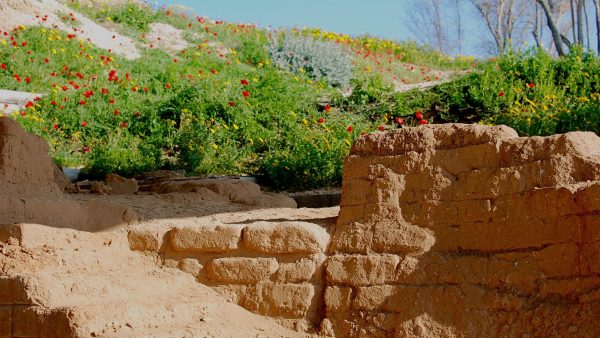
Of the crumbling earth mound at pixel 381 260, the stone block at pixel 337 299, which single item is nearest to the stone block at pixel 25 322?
the crumbling earth mound at pixel 381 260

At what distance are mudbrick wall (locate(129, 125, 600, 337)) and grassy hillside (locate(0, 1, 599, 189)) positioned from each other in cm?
384

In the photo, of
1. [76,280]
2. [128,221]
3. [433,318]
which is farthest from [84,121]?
[433,318]

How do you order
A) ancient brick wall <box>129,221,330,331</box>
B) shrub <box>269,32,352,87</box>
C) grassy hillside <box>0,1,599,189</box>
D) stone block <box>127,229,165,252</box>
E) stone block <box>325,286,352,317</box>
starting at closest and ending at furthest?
stone block <box>325,286,352,317</box> → ancient brick wall <box>129,221,330,331</box> → stone block <box>127,229,165,252</box> → grassy hillside <box>0,1,599,189</box> → shrub <box>269,32,352,87</box>

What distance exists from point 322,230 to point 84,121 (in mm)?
6313

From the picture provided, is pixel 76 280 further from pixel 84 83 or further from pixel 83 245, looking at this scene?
pixel 84 83

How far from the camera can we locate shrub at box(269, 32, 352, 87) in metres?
13.7

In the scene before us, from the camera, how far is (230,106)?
32.2 ft

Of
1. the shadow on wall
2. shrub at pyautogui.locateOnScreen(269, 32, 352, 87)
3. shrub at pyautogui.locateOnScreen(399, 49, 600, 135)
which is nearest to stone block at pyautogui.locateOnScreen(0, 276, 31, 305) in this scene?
the shadow on wall

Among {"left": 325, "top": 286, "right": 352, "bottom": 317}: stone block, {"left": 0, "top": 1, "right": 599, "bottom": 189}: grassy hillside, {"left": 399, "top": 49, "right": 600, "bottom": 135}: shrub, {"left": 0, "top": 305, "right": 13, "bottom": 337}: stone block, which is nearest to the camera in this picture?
{"left": 0, "top": 305, "right": 13, "bottom": 337}: stone block

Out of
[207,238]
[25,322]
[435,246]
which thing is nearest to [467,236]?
[435,246]

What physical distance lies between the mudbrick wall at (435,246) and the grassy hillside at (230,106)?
3.84 metres

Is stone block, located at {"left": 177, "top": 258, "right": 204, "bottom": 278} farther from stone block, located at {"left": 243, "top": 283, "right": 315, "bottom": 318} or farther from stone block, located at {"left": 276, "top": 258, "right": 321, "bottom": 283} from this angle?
stone block, located at {"left": 276, "top": 258, "right": 321, "bottom": 283}

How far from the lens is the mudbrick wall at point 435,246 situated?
139 inches

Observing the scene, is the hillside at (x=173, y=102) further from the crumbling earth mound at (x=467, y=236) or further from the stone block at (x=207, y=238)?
the crumbling earth mound at (x=467, y=236)
